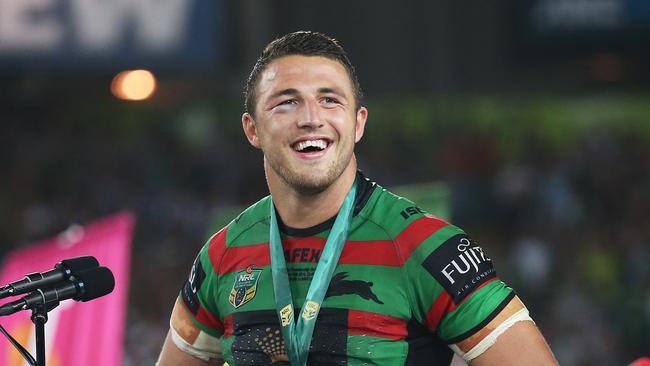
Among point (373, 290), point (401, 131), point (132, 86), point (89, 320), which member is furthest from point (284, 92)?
point (401, 131)

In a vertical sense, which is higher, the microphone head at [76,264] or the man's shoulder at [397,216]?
the man's shoulder at [397,216]

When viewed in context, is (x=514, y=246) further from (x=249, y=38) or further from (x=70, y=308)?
(x=70, y=308)

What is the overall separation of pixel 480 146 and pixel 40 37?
4.73 meters

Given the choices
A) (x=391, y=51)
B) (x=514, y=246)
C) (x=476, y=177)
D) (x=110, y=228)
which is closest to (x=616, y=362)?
(x=514, y=246)

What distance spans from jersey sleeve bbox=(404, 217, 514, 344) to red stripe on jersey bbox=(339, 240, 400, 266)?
0.05 metres

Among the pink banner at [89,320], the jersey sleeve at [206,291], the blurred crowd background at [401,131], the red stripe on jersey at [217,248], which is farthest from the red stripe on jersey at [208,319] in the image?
the blurred crowd background at [401,131]

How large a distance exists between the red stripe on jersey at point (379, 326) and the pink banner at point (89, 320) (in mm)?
2037

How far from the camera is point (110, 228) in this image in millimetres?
4523

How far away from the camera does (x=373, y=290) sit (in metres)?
2.42

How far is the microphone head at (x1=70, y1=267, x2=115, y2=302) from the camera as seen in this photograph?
2430mm

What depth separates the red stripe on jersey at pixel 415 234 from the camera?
242 centimetres

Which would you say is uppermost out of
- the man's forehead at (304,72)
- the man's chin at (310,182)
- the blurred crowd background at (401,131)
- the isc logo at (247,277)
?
the man's forehead at (304,72)

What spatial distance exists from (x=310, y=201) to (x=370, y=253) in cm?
20

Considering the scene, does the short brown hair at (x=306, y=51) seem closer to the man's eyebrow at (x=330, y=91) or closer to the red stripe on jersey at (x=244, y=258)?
the man's eyebrow at (x=330, y=91)
